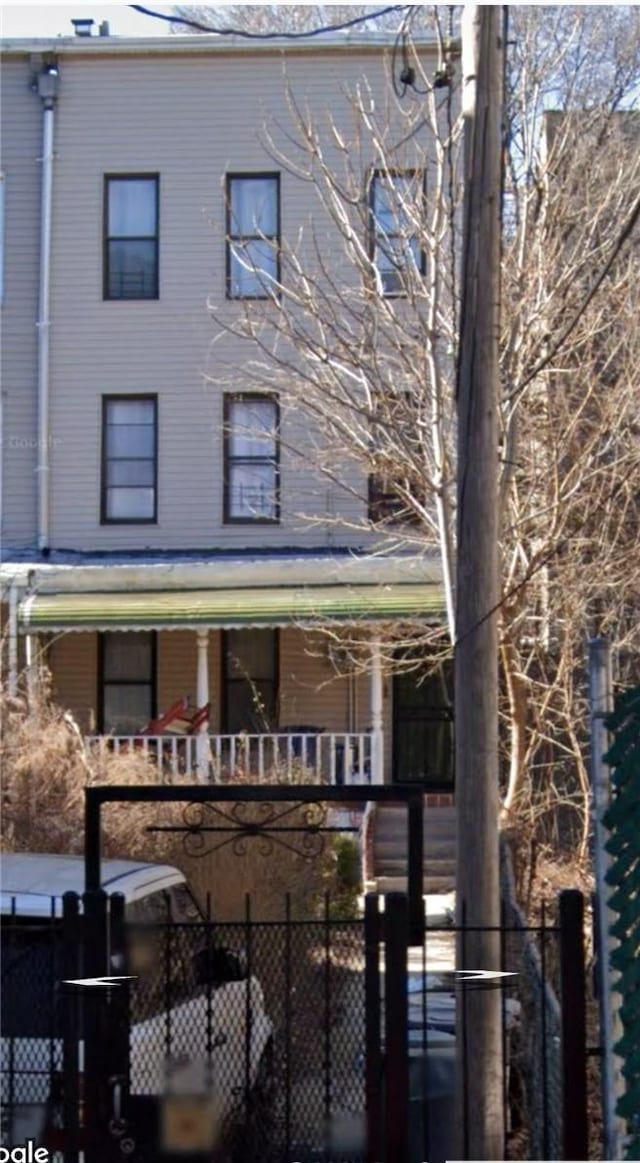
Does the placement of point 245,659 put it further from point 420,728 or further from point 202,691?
point 420,728

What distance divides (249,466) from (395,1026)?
46.6ft

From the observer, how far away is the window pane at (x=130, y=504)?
19516mm

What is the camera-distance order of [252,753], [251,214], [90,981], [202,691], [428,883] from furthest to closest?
[251,214] < [202,691] < [252,753] < [428,883] < [90,981]

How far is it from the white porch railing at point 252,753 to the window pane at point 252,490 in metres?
2.93

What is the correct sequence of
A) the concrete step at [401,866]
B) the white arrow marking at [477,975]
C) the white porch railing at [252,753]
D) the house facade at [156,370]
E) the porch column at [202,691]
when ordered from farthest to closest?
the house facade at [156,370] → the porch column at [202,691] → the concrete step at [401,866] → the white porch railing at [252,753] → the white arrow marking at [477,975]

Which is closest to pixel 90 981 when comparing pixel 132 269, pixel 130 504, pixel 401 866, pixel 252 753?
pixel 401 866

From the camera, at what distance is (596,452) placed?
12242 millimetres

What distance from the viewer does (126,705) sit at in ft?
64.8

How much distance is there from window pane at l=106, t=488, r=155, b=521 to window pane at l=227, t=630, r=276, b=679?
1.85m

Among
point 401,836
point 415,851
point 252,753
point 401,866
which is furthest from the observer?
point 252,753

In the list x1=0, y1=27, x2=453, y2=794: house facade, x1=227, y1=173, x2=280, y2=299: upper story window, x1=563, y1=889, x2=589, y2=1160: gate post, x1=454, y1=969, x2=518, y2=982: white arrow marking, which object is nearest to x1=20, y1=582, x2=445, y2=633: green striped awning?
x1=0, y1=27, x2=453, y2=794: house facade

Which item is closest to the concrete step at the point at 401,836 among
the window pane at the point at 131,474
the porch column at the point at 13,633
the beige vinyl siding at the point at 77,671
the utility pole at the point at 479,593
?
the porch column at the point at 13,633

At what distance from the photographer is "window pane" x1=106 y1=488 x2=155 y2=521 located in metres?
19.5

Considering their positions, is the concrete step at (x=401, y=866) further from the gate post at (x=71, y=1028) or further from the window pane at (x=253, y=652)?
the gate post at (x=71, y=1028)
